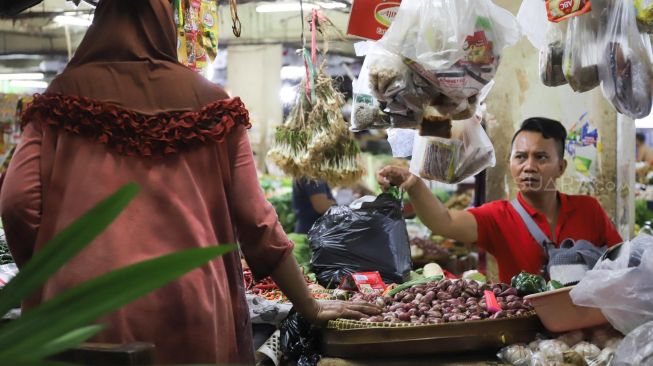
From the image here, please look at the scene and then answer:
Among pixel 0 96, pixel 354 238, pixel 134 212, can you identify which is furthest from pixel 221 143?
pixel 0 96

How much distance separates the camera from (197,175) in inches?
86.0

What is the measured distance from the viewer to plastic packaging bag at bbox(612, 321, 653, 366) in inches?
92.8

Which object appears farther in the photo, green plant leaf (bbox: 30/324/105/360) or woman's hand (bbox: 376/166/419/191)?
woman's hand (bbox: 376/166/419/191)

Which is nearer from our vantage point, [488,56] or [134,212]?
[134,212]

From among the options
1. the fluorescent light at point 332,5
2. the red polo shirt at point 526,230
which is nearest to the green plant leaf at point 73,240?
the red polo shirt at point 526,230

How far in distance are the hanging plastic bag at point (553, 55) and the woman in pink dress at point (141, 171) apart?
133 centimetres

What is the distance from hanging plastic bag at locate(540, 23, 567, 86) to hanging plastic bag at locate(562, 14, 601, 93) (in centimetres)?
8

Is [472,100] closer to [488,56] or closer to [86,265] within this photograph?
[488,56]

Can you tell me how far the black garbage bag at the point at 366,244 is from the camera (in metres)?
3.49

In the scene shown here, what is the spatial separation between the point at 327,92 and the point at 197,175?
2.19 metres

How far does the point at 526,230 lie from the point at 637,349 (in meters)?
1.43

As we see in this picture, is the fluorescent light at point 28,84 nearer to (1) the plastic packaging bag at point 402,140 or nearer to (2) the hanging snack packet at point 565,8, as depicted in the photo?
(1) the plastic packaging bag at point 402,140

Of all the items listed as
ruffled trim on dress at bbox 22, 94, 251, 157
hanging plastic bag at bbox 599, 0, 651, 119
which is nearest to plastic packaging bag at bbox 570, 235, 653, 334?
hanging plastic bag at bbox 599, 0, 651, 119

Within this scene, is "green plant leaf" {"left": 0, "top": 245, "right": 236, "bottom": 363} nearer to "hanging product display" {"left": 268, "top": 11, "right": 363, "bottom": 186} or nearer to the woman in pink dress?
the woman in pink dress
